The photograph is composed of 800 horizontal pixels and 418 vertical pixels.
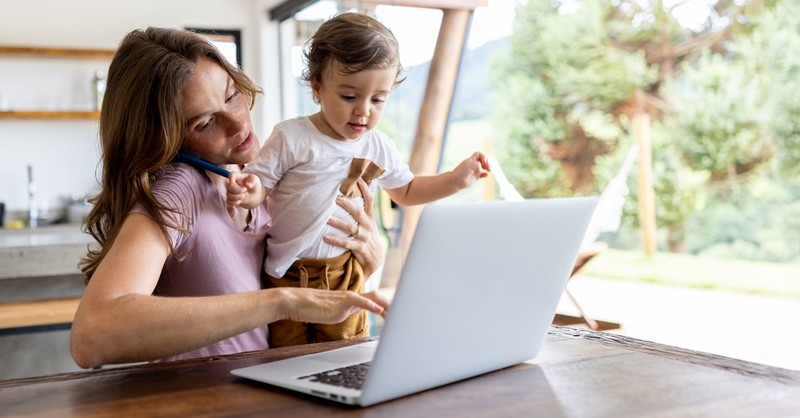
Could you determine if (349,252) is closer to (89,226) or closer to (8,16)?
(89,226)

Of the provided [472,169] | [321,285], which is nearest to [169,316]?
[321,285]

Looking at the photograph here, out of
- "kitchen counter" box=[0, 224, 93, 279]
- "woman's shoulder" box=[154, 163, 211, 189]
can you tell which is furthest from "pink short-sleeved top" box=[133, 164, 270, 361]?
"kitchen counter" box=[0, 224, 93, 279]

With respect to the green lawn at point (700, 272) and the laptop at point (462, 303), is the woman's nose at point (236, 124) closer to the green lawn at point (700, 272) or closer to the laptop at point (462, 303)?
the laptop at point (462, 303)

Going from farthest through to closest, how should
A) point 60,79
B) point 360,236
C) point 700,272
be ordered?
1. point 700,272
2. point 60,79
3. point 360,236

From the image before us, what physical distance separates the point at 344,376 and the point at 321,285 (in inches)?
28.2

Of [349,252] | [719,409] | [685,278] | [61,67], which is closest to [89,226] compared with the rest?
[349,252]

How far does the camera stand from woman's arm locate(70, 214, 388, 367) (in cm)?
122

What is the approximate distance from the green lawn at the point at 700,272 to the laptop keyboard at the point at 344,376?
663 cm

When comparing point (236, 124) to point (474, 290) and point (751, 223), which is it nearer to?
point (474, 290)

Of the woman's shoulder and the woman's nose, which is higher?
the woman's nose

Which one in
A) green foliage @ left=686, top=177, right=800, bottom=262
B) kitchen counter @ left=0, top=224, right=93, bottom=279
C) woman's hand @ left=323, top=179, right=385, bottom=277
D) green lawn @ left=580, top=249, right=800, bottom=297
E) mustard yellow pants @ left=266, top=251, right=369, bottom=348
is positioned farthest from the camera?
green foliage @ left=686, top=177, right=800, bottom=262

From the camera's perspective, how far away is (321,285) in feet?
6.13

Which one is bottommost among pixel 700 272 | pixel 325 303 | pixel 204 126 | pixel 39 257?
pixel 700 272

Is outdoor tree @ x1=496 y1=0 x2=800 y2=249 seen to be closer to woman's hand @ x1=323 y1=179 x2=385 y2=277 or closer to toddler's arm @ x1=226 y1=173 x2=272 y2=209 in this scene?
woman's hand @ x1=323 y1=179 x2=385 y2=277
